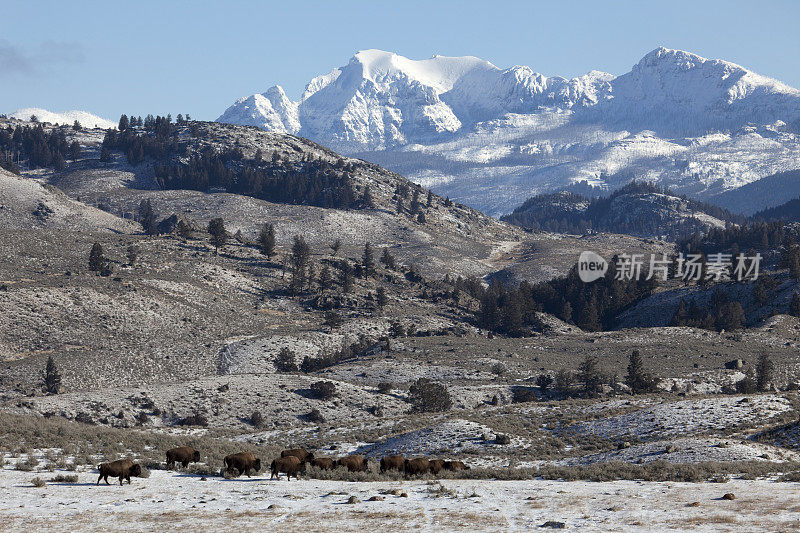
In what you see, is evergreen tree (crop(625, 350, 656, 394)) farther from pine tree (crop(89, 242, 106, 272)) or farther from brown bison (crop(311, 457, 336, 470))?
pine tree (crop(89, 242, 106, 272))

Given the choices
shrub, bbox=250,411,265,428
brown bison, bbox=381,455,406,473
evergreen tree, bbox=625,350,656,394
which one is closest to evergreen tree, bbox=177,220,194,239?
shrub, bbox=250,411,265,428

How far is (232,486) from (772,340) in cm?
12203

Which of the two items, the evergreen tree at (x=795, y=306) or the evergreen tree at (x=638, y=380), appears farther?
the evergreen tree at (x=795, y=306)

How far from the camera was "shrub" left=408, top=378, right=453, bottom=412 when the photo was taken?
81.8 m

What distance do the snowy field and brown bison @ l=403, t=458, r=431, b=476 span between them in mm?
3018

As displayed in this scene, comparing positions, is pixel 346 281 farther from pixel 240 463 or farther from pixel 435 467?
pixel 240 463

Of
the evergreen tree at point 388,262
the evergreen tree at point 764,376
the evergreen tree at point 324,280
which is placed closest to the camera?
the evergreen tree at point 764,376

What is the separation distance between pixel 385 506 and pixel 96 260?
124454 millimetres

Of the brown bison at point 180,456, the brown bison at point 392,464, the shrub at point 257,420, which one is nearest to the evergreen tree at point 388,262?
the shrub at point 257,420

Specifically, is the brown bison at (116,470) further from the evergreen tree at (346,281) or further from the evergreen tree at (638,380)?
the evergreen tree at (346,281)

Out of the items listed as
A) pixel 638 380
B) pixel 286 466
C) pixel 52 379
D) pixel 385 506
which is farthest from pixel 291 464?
pixel 638 380

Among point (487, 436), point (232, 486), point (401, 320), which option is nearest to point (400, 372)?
point (401, 320)

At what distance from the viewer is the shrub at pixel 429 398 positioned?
268ft

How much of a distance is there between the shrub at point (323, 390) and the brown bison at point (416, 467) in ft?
179
